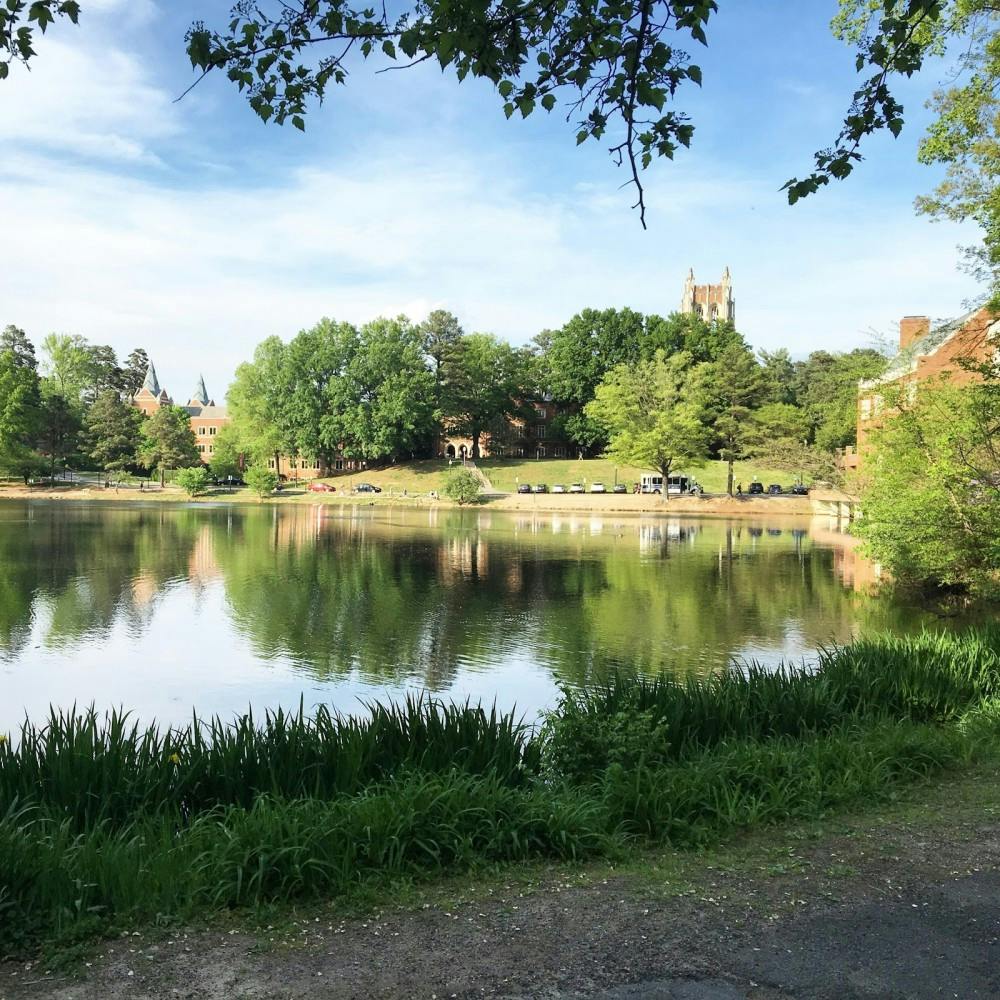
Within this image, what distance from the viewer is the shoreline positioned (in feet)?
232

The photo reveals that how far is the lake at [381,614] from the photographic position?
14664mm

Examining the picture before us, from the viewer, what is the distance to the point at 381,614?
70.7ft

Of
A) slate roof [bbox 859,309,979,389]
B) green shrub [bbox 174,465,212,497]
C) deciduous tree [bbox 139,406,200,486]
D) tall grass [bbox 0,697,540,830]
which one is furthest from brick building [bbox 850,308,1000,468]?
deciduous tree [bbox 139,406,200,486]

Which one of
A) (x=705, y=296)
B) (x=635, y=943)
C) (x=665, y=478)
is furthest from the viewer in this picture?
(x=705, y=296)

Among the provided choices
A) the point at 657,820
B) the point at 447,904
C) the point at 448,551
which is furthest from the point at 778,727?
the point at 448,551

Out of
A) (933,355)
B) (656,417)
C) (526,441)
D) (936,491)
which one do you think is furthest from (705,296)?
(936,491)

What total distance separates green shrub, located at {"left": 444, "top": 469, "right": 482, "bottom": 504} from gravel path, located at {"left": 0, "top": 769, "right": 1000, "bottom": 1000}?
2684 inches

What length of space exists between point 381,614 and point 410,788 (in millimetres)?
15817

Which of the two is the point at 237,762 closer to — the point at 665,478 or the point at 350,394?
the point at 665,478

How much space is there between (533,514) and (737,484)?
80.1 feet

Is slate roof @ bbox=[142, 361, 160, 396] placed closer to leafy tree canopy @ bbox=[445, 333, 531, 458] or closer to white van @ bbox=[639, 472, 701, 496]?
leafy tree canopy @ bbox=[445, 333, 531, 458]

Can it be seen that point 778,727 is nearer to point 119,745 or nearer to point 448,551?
point 119,745

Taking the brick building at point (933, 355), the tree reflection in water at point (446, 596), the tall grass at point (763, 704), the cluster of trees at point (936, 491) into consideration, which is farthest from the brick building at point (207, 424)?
the tall grass at point (763, 704)

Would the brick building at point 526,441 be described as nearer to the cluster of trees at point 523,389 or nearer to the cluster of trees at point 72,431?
the cluster of trees at point 523,389
